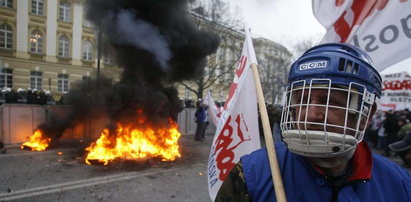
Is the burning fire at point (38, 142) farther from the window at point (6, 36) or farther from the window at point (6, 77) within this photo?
the window at point (6, 36)

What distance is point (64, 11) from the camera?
28578mm

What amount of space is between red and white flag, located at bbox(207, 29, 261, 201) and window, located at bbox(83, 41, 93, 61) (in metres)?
30.6

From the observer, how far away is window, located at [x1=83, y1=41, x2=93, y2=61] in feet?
99.6

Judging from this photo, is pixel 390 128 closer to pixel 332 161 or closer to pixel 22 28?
pixel 332 161

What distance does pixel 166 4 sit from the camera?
12375 millimetres

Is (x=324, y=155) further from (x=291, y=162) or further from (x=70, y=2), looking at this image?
(x=70, y=2)

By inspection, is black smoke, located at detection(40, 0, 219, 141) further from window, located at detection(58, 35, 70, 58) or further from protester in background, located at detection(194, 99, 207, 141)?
window, located at detection(58, 35, 70, 58)

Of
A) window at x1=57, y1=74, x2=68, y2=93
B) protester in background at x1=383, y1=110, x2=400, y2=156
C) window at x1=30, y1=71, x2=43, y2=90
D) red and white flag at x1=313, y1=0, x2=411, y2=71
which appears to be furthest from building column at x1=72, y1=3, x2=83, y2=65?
red and white flag at x1=313, y1=0, x2=411, y2=71

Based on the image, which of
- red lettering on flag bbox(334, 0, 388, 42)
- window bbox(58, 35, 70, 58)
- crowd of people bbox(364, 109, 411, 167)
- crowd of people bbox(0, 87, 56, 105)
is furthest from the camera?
window bbox(58, 35, 70, 58)

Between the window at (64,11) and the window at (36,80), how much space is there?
5608 mm

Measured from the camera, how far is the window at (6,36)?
25.7m

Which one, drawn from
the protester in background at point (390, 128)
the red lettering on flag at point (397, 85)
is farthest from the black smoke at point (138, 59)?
the red lettering on flag at point (397, 85)

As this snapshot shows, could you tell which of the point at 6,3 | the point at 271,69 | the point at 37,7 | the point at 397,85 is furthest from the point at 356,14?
the point at 271,69

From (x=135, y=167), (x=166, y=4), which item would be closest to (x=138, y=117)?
(x=135, y=167)
